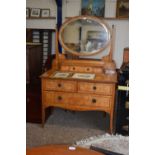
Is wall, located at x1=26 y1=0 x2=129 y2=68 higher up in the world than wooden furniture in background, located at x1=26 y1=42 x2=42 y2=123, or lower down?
higher up

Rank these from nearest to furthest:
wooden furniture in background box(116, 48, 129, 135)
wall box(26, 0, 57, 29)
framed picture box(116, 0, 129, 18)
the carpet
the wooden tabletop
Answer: the wooden tabletop < the carpet < wooden furniture in background box(116, 48, 129, 135) < framed picture box(116, 0, 129, 18) < wall box(26, 0, 57, 29)

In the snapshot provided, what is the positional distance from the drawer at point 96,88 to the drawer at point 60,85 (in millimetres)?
75

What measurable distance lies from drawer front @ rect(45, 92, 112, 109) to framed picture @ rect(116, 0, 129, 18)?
1360 millimetres

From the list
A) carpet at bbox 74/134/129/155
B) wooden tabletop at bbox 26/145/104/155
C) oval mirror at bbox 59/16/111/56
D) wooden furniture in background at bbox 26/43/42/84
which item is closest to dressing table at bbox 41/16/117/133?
oval mirror at bbox 59/16/111/56

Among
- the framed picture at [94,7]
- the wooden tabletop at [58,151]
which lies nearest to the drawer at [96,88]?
the wooden tabletop at [58,151]

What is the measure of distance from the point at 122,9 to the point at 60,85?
58.0 inches

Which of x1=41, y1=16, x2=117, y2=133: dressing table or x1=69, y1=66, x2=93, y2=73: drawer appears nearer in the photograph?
x1=41, y1=16, x2=117, y2=133: dressing table

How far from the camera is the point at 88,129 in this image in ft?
9.13

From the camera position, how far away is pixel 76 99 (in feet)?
8.54

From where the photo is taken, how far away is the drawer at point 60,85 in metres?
2.58

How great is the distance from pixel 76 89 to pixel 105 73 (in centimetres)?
41

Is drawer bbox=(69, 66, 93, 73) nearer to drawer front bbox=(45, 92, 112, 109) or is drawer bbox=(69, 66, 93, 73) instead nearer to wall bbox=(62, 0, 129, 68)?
drawer front bbox=(45, 92, 112, 109)

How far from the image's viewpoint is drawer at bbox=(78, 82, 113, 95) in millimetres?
2502
